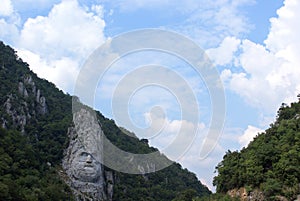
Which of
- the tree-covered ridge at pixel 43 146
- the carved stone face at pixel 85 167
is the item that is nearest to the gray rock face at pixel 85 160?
the carved stone face at pixel 85 167

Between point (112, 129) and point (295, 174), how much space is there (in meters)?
67.8

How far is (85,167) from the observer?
68625mm

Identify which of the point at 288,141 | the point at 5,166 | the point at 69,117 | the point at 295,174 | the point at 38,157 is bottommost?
the point at 295,174

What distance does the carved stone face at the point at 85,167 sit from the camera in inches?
2670

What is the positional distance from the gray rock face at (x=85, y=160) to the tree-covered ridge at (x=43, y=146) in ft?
7.39

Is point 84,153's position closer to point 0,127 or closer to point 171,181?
point 0,127

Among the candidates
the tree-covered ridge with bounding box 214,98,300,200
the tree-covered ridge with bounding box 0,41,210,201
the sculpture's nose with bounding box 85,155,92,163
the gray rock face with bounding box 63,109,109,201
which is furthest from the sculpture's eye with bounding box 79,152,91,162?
the tree-covered ridge with bounding box 214,98,300,200

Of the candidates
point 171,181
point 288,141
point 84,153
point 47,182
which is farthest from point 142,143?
point 288,141

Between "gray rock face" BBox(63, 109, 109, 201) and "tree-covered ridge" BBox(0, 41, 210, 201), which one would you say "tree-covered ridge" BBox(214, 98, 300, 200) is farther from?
"gray rock face" BBox(63, 109, 109, 201)

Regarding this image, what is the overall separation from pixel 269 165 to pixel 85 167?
42.2 m

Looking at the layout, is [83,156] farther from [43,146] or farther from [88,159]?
[43,146]

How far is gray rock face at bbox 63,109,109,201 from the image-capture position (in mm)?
66562

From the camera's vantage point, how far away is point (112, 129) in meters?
94.1

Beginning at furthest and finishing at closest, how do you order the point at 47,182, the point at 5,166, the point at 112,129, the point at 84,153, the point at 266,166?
1. the point at 112,129
2. the point at 84,153
3. the point at 47,182
4. the point at 5,166
5. the point at 266,166
